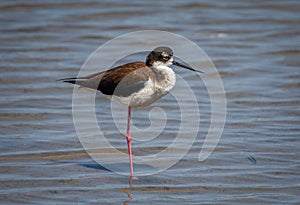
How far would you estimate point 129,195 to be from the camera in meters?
7.26

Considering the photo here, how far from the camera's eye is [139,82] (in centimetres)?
818

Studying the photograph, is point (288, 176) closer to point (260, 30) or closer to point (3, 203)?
point (3, 203)

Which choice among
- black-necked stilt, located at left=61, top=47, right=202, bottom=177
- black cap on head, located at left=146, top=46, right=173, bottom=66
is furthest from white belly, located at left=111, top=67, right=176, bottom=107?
black cap on head, located at left=146, top=46, right=173, bottom=66

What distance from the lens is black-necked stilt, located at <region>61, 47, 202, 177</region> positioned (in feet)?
26.8

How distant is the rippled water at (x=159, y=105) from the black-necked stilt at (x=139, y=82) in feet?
2.62

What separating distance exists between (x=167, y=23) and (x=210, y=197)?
7.65 meters

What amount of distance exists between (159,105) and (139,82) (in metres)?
2.21

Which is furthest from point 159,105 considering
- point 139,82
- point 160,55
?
point 139,82

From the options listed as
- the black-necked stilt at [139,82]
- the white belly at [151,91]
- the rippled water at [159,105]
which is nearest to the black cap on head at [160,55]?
the black-necked stilt at [139,82]

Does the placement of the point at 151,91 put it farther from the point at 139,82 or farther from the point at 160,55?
the point at 160,55

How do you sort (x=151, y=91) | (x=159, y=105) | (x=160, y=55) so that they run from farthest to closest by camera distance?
(x=159, y=105) → (x=160, y=55) → (x=151, y=91)

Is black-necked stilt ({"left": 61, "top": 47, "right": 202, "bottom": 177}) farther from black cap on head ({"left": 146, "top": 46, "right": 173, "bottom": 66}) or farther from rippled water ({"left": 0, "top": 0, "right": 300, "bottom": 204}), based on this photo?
rippled water ({"left": 0, "top": 0, "right": 300, "bottom": 204})

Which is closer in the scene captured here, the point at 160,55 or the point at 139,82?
the point at 139,82

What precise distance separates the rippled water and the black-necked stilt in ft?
2.62
